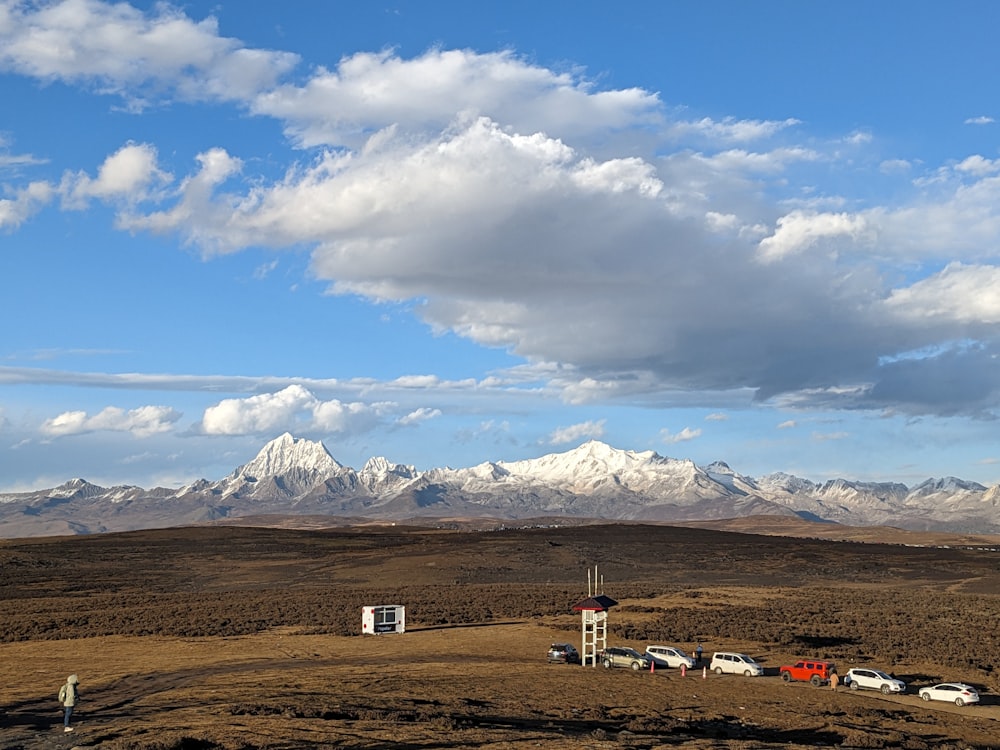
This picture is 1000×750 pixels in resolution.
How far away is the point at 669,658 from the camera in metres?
51.9

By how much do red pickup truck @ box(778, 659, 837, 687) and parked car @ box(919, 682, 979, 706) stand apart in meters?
4.37

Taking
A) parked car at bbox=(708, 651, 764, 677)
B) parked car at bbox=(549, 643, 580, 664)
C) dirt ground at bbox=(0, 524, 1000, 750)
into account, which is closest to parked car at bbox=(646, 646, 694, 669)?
dirt ground at bbox=(0, 524, 1000, 750)

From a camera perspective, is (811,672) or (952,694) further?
(811,672)

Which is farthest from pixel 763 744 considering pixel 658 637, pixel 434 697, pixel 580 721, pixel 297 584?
pixel 297 584

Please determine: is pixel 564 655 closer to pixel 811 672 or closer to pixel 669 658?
pixel 669 658

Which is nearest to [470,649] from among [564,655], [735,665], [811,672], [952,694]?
[564,655]

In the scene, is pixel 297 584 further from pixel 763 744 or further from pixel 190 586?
pixel 763 744

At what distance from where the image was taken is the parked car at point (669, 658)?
51.6m

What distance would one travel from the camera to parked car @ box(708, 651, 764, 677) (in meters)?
50.3

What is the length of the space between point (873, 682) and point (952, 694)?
3642 mm

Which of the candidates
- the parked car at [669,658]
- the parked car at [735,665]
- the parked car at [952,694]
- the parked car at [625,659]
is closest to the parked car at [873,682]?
the parked car at [952,694]

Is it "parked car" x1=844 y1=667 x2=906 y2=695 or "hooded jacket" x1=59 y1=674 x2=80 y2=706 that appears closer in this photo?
"hooded jacket" x1=59 y1=674 x2=80 y2=706

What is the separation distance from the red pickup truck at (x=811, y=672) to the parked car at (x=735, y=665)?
142 cm

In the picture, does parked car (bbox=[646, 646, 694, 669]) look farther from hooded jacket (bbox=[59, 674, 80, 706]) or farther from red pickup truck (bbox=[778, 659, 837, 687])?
hooded jacket (bbox=[59, 674, 80, 706])
